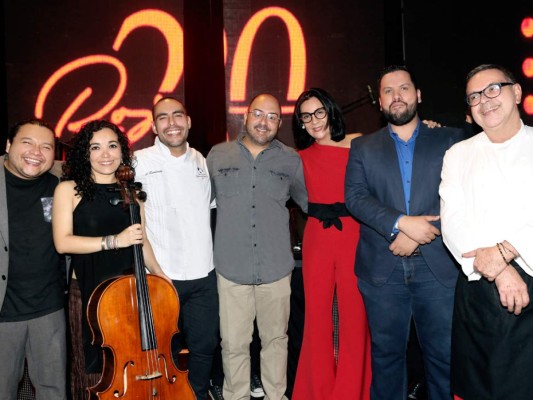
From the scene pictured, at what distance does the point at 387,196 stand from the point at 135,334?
1471mm

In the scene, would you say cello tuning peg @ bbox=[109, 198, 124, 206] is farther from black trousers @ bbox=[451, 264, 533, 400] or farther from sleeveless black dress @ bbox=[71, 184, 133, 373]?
black trousers @ bbox=[451, 264, 533, 400]

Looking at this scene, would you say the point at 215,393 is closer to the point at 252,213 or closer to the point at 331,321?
the point at 331,321

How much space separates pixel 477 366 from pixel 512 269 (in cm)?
47

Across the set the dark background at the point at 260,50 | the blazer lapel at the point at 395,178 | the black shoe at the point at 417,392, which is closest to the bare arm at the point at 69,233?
the blazer lapel at the point at 395,178

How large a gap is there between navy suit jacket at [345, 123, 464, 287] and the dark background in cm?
271

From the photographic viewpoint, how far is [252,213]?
296 centimetres

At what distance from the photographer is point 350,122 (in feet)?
20.4

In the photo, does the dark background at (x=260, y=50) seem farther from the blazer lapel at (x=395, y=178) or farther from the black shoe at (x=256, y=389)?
the blazer lapel at (x=395, y=178)

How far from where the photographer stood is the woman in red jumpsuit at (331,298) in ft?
9.32

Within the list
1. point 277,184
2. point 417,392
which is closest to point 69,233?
point 277,184

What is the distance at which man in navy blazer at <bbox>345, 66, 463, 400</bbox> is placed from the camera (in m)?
2.48

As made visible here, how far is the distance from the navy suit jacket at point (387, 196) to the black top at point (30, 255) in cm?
162

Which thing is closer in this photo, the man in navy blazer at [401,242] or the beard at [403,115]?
the man in navy blazer at [401,242]

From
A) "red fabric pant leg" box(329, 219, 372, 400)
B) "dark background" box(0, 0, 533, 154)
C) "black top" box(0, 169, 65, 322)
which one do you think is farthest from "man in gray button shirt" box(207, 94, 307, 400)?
"dark background" box(0, 0, 533, 154)
